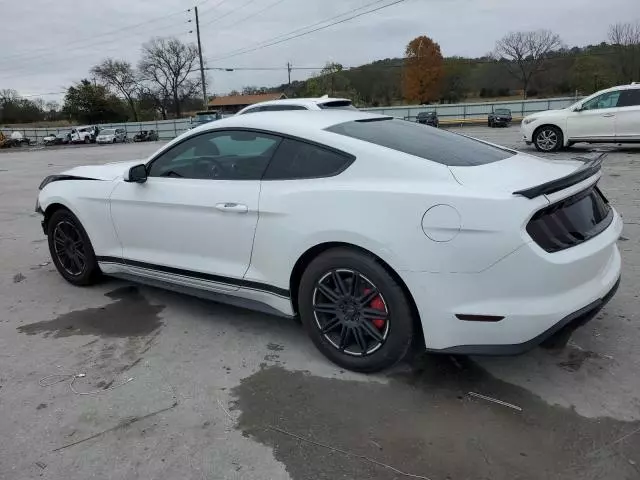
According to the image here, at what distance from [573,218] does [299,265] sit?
60.8 inches

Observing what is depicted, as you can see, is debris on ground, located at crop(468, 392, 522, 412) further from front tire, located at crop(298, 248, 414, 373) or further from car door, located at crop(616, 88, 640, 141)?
car door, located at crop(616, 88, 640, 141)

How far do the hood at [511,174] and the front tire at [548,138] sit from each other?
35.8ft

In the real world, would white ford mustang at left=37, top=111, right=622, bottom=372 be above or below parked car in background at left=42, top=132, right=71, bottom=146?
below

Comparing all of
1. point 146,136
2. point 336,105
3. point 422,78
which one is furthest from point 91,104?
point 336,105

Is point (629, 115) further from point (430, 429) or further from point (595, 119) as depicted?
point (430, 429)

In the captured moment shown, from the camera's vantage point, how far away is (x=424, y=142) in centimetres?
328

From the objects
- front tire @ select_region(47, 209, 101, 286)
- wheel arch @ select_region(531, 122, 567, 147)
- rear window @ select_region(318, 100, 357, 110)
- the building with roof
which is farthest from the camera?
the building with roof

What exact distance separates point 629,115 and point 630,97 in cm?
42

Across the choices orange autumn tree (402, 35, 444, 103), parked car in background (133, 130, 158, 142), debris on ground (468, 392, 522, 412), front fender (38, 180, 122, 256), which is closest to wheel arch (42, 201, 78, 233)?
front fender (38, 180, 122, 256)

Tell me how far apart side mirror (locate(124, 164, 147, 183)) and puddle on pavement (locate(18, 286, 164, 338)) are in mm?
1046

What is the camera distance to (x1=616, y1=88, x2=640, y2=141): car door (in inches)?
478

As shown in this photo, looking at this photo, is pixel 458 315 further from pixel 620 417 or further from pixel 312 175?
pixel 312 175

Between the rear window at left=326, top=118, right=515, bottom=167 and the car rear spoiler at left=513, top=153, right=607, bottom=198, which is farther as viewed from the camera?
the rear window at left=326, top=118, right=515, bottom=167

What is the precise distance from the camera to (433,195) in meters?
2.63
